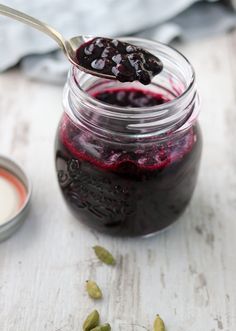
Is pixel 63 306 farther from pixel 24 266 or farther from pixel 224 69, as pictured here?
pixel 224 69

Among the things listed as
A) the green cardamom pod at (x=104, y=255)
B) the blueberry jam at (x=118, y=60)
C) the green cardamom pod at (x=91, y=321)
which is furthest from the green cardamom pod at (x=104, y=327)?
the blueberry jam at (x=118, y=60)

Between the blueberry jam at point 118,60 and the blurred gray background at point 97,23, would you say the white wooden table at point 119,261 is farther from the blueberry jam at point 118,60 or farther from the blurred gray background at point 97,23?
the blueberry jam at point 118,60

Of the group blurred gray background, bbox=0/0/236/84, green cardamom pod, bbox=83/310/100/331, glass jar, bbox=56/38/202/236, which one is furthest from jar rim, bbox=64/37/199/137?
blurred gray background, bbox=0/0/236/84

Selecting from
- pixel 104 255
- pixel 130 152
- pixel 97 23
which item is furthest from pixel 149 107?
pixel 97 23

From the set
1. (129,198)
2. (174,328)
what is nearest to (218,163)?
(129,198)

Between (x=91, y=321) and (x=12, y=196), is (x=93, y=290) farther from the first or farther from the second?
(x=12, y=196)
